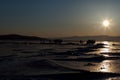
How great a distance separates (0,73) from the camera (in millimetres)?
23984

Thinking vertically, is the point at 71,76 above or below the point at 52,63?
below

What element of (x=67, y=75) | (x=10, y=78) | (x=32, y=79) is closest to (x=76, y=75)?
(x=67, y=75)

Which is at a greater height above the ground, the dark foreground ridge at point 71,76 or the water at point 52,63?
the water at point 52,63

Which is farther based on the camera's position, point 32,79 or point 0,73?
point 0,73

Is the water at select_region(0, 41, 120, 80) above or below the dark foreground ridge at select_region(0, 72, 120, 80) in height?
above

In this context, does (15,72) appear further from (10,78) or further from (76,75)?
(76,75)

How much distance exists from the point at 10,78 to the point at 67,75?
505 centimetres

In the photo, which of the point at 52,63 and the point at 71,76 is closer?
the point at 71,76

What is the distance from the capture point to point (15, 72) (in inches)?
979

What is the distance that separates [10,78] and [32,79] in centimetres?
176

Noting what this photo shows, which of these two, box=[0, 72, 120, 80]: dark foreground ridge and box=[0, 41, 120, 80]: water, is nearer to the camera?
box=[0, 72, 120, 80]: dark foreground ridge

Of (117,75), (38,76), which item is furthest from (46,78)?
(117,75)

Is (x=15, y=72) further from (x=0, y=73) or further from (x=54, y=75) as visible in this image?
(x=54, y=75)

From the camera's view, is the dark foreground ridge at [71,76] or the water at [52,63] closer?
the dark foreground ridge at [71,76]
